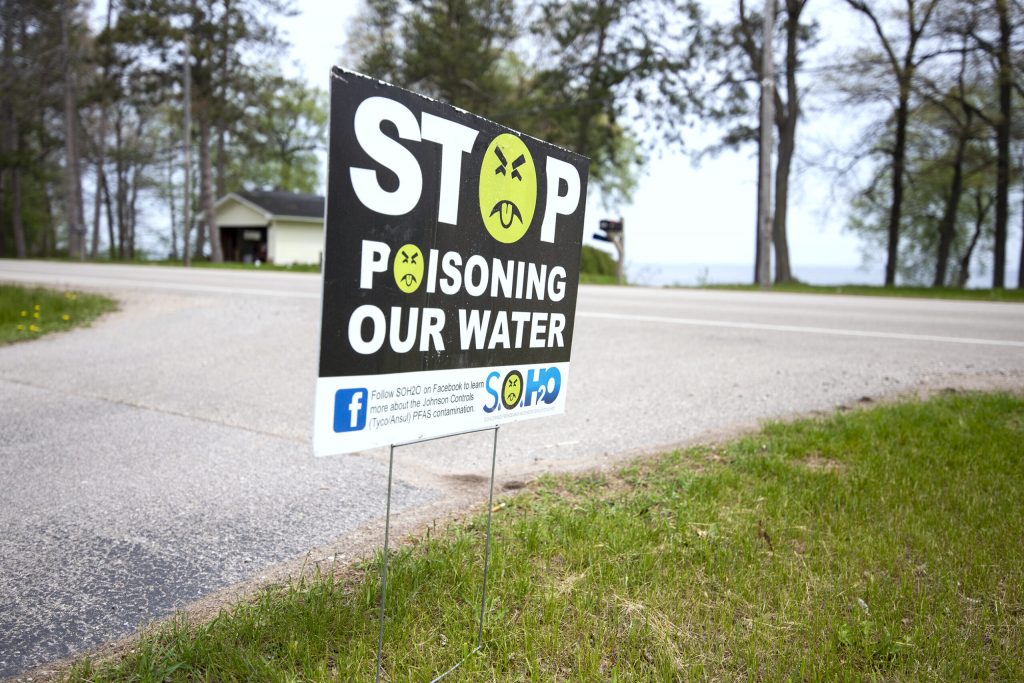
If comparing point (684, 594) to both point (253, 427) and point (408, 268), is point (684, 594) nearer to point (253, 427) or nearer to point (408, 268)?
point (408, 268)

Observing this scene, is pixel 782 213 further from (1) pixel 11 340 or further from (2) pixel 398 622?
(2) pixel 398 622

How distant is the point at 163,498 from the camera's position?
352 centimetres

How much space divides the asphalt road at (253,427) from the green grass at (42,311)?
0.42 metres

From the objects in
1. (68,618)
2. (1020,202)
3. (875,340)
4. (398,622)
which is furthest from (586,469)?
(1020,202)

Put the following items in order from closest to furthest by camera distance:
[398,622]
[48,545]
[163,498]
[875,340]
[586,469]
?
[398,622]
[48,545]
[163,498]
[586,469]
[875,340]

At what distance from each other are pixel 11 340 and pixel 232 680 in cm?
787

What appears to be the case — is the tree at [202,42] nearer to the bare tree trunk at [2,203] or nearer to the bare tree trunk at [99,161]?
the bare tree trunk at [99,161]

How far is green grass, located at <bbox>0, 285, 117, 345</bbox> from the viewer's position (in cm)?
855

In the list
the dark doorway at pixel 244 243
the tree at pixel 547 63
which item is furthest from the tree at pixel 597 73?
the dark doorway at pixel 244 243


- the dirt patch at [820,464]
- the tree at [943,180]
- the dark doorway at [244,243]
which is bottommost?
the dirt patch at [820,464]

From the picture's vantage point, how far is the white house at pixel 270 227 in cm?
3709

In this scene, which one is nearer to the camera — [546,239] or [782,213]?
[546,239]

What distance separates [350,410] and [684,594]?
1532mm

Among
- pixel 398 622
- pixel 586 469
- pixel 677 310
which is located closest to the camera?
pixel 398 622
